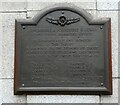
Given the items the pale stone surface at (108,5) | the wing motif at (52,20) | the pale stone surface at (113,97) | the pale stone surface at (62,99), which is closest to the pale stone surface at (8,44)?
the wing motif at (52,20)

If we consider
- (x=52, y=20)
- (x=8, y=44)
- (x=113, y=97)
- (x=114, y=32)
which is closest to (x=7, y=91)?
(x=8, y=44)

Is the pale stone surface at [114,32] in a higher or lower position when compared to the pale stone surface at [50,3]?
lower

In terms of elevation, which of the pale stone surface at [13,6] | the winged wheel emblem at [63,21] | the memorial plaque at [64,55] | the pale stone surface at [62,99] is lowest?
the pale stone surface at [62,99]

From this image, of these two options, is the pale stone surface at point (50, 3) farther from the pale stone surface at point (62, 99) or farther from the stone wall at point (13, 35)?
the pale stone surface at point (62, 99)

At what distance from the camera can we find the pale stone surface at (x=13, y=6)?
5.32 metres

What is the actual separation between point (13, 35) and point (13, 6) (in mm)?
445

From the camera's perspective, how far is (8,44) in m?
5.30

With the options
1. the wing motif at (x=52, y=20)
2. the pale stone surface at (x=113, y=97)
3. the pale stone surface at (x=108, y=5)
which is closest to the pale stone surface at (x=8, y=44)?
the wing motif at (x=52, y=20)

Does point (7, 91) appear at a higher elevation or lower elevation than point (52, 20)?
lower

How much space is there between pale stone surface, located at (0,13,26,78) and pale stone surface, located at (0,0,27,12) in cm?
9

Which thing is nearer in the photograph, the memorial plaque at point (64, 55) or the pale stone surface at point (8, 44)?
the memorial plaque at point (64, 55)

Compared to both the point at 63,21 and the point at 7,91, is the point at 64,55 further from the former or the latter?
the point at 7,91

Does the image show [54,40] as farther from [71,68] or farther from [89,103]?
[89,103]

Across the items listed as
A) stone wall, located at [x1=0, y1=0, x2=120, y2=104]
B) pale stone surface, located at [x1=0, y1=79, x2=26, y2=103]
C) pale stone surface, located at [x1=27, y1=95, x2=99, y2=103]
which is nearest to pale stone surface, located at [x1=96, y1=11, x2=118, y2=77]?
stone wall, located at [x1=0, y1=0, x2=120, y2=104]
